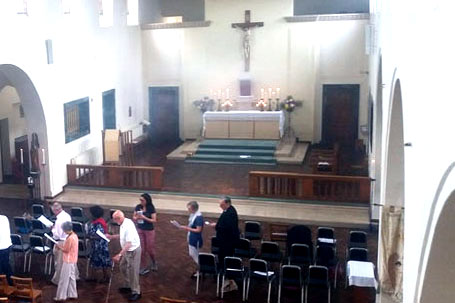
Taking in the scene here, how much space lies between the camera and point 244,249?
10797 mm

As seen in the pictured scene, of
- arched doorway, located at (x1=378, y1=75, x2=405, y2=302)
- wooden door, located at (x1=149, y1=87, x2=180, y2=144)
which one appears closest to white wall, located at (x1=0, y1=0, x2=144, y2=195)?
wooden door, located at (x1=149, y1=87, x2=180, y2=144)

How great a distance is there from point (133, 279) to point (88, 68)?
32.0ft

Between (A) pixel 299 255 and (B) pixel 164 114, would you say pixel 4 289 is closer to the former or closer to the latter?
(A) pixel 299 255

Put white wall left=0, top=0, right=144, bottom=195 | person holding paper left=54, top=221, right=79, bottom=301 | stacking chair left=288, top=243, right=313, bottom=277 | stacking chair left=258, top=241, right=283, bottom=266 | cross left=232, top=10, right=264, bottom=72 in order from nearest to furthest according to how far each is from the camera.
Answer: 1. person holding paper left=54, top=221, right=79, bottom=301
2. stacking chair left=288, top=243, right=313, bottom=277
3. stacking chair left=258, top=241, right=283, bottom=266
4. white wall left=0, top=0, right=144, bottom=195
5. cross left=232, top=10, right=264, bottom=72

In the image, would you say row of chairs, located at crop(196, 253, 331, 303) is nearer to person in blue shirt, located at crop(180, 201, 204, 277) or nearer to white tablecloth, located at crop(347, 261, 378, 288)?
person in blue shirt, located at crop(180, 201, 204, 277)

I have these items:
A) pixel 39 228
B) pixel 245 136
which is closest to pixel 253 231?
pixel 39 228

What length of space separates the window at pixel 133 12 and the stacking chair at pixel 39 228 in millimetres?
11699

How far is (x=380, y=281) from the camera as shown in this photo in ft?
28.2

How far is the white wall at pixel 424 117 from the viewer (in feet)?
11.0

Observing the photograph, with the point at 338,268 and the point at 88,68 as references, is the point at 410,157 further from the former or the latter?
the point at 88,68

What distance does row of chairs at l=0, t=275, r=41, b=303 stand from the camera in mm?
9273

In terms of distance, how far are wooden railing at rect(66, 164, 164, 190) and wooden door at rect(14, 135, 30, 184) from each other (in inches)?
75.9

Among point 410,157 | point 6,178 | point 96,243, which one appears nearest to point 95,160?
point 6,178

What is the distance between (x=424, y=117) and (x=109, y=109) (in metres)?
16.5
